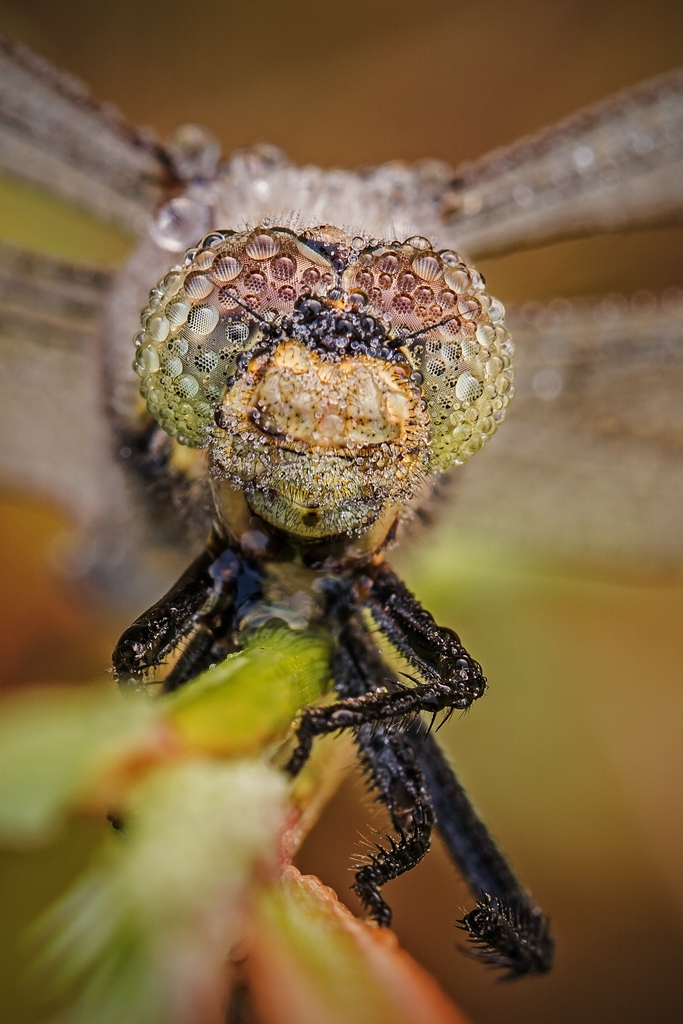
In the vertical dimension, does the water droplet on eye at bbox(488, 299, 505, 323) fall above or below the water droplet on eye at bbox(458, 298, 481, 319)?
above

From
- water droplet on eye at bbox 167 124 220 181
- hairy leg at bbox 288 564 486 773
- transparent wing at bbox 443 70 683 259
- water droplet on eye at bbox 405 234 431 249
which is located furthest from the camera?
transparent wing at bbox 443 70 683 259

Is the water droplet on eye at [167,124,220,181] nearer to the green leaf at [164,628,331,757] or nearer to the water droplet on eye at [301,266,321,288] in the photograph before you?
the water droplet on eye at [301,266,321,288]

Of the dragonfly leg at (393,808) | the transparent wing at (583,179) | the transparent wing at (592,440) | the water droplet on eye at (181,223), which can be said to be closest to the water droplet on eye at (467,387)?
the dragonfly leg at (393,808)

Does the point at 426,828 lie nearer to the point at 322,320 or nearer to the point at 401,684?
the point at 401,684

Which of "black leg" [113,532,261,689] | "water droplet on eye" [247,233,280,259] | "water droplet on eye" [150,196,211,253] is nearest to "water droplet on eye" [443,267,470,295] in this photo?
"water droplet on eye" [247,233,280,259]

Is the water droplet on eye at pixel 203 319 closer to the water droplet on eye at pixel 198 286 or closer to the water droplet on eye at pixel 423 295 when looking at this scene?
the water droplet on eye at pixel 198 286
